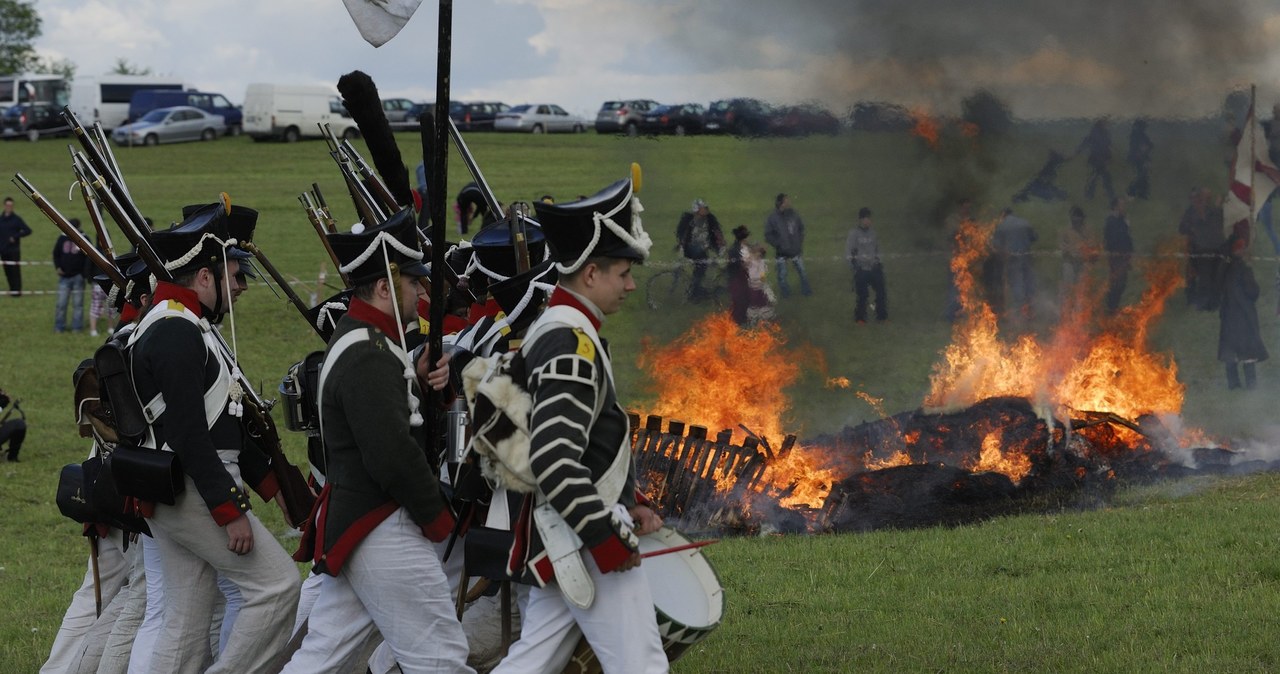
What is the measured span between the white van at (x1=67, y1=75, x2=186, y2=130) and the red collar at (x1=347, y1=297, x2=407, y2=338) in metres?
44.2

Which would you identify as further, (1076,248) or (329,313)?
(1076,248)

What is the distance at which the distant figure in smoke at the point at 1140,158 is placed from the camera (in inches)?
583

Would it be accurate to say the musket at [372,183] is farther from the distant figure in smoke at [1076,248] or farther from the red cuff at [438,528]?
the distant figure in smoke at [1076,248]

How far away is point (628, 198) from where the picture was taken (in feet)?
15.6

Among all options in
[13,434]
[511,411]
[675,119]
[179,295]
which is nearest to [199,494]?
[179,295]

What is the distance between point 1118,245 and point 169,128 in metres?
34.6

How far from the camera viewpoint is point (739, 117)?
46.9 feet

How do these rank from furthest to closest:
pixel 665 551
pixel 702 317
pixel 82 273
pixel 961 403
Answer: pixel 82 273
pixel 702 317
pixel 961 403
pixel 665 551

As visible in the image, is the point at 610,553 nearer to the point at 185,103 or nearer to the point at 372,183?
the point at 372,183

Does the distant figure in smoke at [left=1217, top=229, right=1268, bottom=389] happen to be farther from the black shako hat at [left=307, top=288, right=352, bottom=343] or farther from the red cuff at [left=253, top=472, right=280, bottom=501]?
the red cuff at [left=253, top=472, right=280, bottom=501]

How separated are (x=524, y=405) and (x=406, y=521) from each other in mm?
797

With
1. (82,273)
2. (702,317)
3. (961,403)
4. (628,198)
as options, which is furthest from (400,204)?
(82,273)

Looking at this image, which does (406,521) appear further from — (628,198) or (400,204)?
(400,204)

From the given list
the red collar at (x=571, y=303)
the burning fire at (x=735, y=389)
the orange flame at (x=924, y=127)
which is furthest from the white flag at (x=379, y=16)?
the orange flame at (x=924, y=127)
